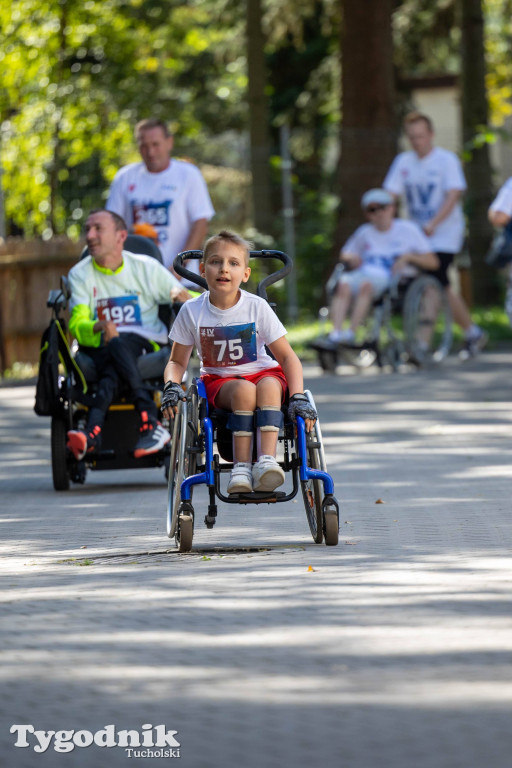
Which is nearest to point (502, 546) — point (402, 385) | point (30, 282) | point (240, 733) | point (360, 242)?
point (240, 733)

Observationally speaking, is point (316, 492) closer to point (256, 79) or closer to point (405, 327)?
point (405, 327)

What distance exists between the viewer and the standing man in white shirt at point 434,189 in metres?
15.8

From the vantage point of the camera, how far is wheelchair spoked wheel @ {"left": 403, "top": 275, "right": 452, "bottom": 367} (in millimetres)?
15383

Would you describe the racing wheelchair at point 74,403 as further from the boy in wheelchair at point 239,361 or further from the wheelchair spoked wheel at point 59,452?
the boy in wheelchair at point 239,361

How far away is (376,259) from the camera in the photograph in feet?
50.9

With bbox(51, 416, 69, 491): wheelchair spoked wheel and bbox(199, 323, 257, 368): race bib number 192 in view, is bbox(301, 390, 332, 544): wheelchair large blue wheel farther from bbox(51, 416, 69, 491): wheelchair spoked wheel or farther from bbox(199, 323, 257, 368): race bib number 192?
bbox(51, 416, 69, 491): wheelchair spoked wheel

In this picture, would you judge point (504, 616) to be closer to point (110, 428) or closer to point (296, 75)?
point (110, 428)

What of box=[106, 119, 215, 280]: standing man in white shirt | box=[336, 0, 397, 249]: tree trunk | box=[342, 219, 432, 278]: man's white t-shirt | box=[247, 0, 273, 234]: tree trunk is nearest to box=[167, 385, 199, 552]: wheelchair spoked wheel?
box=[106, 119, 215, 280]: standing man in white shirt

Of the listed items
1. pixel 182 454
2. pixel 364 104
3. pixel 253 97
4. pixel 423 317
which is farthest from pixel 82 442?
pixel 253 97

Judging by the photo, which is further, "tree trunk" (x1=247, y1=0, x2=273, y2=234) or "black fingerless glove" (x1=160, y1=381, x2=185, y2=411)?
"tree trunk" (x1=247, y1=0, x2=273, y2=234)

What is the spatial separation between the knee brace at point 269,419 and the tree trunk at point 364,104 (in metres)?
14.8

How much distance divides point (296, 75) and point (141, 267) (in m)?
25.5

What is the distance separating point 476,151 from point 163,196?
1239 cm

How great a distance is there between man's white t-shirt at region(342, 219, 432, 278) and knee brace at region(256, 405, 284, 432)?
8750mm
